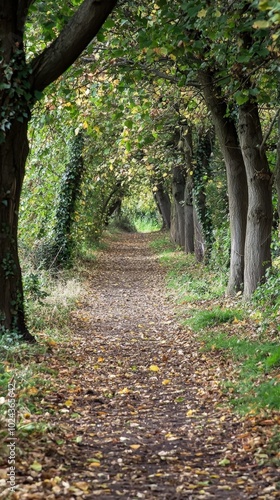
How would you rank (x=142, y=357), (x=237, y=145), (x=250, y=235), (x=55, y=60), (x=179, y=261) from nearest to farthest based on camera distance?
(x=55, y=60) → (x=142, y=357) → (x=250, y=235) → (x=237, y=145) → (x=179, y=261)

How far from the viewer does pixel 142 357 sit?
9875mm

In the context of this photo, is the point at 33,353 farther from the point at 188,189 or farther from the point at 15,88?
the point at 188,189

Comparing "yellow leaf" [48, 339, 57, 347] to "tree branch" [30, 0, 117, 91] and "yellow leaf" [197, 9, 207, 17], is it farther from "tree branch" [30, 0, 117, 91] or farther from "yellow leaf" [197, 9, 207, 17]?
"yellow leaf" [197, 9, 207, 17]

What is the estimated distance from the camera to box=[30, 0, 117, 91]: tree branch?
25.4ft

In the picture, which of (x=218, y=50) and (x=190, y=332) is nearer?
(x=218, y=50)

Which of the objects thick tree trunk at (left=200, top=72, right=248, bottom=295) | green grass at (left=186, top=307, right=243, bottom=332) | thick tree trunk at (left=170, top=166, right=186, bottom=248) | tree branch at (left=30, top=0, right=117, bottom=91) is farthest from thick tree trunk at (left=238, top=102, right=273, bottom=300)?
thick tree trunk at (left=170, top=166, right=186, bottom=248)

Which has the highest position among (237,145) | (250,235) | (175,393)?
(237,145)

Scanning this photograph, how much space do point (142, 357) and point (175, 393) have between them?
212 cm

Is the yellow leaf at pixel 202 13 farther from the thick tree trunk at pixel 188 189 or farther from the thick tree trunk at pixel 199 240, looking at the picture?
the thick tree trunk at pixel 199 240

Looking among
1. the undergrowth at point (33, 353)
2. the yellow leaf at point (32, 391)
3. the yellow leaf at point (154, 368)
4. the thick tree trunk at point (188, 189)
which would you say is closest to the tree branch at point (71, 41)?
the undergrowth at point (33, 353)

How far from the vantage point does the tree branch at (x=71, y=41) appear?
7750mm

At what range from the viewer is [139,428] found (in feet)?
21.1

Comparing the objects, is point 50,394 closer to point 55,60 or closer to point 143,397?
point 143,397

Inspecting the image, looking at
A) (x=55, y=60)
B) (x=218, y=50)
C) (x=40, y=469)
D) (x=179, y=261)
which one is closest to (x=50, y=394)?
(x=40, y=469)
